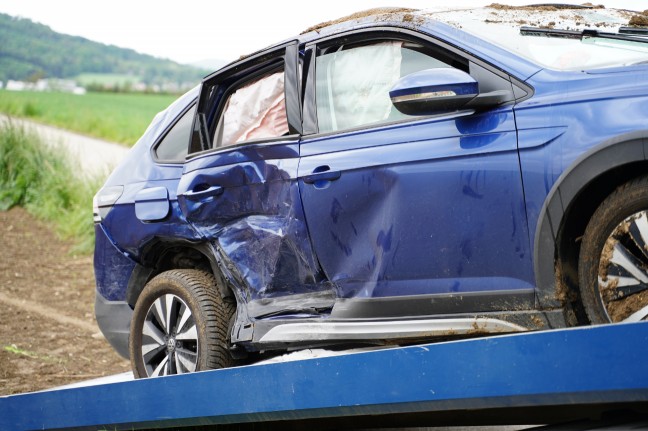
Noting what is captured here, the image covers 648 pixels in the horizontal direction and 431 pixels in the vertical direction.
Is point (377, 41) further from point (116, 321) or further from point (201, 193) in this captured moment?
point (116, 321)

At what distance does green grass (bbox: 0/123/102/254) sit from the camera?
1856 cm

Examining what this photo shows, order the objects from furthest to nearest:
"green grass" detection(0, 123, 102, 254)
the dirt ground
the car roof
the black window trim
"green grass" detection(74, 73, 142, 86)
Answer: "green grass" detection(74, 73, 142, 86) → "green grass" detection(0, 123, 102, 254) → the dirt ground → the black window trim → the car roof

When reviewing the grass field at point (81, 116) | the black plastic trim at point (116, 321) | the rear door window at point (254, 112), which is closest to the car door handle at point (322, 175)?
the rear door window at point (254, 112)

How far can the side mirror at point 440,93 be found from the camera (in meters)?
3.97

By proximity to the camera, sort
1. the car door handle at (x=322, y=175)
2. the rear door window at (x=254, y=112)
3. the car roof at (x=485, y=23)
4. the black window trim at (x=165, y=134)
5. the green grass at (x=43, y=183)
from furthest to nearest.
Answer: the green grass at (x=43, y=183) → the black window trim at (x=165, y=134) → the rear door window at (x=254, y=112) → the car door handle at (x=322, y=175) → the car roof at (x=485, y=23)

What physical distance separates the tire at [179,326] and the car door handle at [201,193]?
0.45m

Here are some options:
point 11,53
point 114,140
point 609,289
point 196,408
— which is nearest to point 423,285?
point 609,289

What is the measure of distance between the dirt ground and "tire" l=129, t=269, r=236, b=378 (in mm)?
3377

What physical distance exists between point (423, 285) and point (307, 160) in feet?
2.95

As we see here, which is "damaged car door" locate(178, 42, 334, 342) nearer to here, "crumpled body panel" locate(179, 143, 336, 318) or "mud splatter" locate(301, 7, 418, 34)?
"crumpled body panel" locate(179, 143, 336, 318)

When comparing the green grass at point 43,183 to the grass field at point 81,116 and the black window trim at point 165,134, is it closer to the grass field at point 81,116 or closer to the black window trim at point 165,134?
the grass field at point 81,116

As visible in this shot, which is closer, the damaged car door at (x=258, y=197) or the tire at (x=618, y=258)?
the tire at (x=618, y=258)

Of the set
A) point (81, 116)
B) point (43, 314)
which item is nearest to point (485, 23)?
point (43, 314)

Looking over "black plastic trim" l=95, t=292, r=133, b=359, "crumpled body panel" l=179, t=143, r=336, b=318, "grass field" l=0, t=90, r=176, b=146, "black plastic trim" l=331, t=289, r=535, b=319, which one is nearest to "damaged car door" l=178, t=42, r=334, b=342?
"crumpled body panel" l=179, t=143, r=336, b=318
